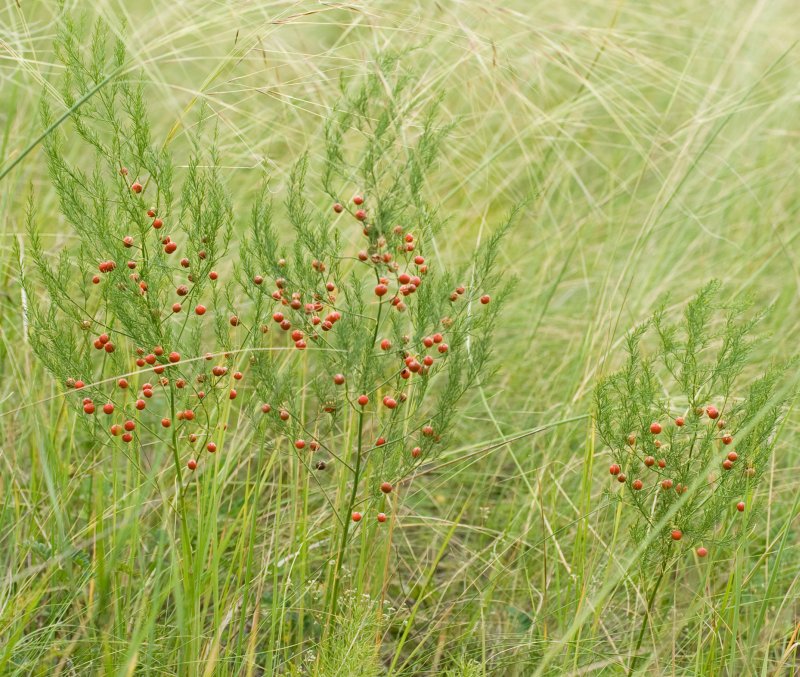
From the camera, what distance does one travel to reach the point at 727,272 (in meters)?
3.04

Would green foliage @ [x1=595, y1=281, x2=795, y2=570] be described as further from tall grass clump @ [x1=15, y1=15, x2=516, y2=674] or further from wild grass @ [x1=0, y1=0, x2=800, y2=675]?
tall grass clump @ [x1=15, y1=15, x2=516, y2=674]

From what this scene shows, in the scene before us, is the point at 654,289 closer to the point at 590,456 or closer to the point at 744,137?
the point at 744,137

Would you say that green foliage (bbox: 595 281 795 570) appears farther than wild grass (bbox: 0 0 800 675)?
No

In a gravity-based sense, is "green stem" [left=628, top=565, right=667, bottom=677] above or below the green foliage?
below

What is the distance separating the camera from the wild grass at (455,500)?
6.41 ft

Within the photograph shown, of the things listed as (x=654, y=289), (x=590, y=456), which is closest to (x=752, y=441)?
(x=590, y=456)

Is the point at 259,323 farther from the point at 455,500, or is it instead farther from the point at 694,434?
the point at 694,434

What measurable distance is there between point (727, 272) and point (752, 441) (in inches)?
52.0

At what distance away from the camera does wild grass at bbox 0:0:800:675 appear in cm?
195

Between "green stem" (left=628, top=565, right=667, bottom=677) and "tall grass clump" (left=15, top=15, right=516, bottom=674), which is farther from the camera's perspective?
"green stem" (left=628, top=565, right=667, bottom=677)

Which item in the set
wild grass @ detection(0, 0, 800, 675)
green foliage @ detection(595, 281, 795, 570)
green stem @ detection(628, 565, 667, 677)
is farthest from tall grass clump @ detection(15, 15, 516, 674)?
green stem @ detection(628, 565, 667, 677)

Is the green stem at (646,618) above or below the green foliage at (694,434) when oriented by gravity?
below

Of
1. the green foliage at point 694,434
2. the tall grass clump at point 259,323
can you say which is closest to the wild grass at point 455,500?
the tall grass clump at point 259,323

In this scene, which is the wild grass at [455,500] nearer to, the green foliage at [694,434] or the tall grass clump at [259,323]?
the tall grass clump at [259,323]
